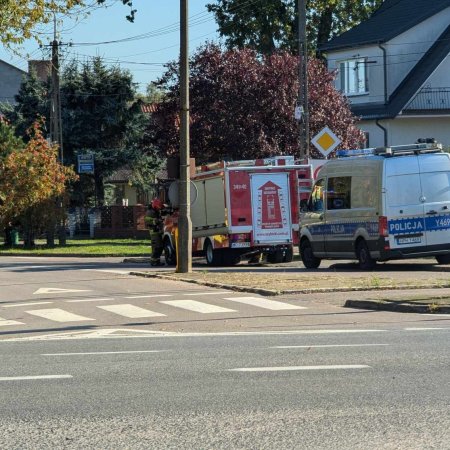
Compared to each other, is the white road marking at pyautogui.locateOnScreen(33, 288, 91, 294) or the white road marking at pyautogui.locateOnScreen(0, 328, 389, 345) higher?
the white road marking at pyautogui.locateOnScreen(33, 288, 91, 294)

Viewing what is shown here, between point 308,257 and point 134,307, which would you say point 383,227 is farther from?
point 134,307

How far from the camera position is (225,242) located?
2945 centimetres

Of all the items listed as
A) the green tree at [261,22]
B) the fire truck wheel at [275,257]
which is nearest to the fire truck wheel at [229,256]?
the fire truck wheel at [275,257]

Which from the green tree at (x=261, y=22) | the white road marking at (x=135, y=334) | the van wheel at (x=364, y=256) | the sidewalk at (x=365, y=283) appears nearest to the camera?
the white road marking at (x=135, y=334)

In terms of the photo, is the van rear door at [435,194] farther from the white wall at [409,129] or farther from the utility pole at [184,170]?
the white wall at [409,129]

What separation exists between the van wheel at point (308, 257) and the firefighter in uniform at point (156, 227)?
16.2ft

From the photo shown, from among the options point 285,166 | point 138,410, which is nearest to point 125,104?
point 285,166

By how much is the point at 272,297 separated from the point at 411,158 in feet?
22.3

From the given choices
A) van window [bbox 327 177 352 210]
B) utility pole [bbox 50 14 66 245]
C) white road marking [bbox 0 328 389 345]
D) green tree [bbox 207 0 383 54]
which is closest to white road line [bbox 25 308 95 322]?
white road marking [bbox 0 328 389 345]

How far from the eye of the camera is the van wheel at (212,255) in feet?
98.5

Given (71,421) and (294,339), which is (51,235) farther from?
(71,421)

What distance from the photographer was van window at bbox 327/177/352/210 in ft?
84.9

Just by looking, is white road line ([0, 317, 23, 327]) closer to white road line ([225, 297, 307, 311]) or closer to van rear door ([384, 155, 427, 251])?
white road line ([225, 297, 307, 311])

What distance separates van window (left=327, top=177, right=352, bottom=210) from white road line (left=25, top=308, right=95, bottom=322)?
32.5 feet
